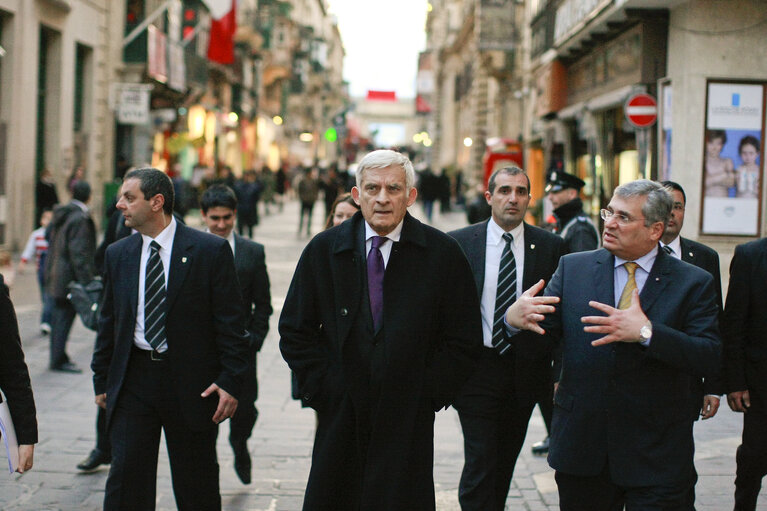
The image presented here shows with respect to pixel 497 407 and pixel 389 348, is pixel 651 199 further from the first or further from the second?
pixel 497 407

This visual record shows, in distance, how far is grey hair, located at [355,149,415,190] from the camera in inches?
160

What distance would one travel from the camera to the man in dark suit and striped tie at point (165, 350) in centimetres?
478

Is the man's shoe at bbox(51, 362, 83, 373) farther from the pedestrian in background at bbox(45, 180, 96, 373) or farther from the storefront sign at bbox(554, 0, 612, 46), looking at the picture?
the storefront sign at bbox(554, 0, 612, 46)

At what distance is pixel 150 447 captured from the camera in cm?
478

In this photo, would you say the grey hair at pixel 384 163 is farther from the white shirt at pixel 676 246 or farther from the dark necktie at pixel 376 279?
the white shirt at pixel 676 246

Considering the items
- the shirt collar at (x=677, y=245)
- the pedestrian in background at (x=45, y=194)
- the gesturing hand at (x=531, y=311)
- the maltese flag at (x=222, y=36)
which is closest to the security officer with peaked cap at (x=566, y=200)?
the shirt collar at (x=677, y=245)

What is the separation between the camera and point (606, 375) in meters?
4.16

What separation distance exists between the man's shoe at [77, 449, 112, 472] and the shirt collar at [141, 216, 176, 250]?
7.69 feet

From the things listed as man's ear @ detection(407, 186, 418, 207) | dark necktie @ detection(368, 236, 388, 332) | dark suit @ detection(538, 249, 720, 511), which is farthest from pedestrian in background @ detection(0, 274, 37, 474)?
dark suit @ detection(538, 249, 720, 511)

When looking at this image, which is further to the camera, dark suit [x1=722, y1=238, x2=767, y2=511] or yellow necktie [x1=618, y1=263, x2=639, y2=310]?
dark suit [x1=722, y1=238, x2=767, y2=511]

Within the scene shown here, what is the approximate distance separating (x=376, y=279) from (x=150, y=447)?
4.86ft

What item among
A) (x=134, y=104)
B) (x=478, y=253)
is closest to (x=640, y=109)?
(x=478, y=253)

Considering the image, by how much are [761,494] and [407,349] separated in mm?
3691

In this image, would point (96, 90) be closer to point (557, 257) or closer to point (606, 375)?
point (557, 257)
